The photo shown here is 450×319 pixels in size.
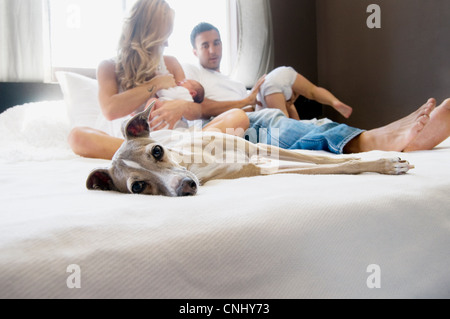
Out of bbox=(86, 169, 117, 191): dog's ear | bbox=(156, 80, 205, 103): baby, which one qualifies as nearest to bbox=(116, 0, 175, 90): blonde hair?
bbox=(156, 80, 205, 103): baby

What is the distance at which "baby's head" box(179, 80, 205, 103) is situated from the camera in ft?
9.16

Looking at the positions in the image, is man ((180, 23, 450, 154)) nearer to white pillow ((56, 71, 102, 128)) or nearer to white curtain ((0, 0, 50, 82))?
white pillow ((56, 71, 102, 128))

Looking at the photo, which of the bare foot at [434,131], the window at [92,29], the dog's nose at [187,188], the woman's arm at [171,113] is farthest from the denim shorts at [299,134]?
the window at [92,29]

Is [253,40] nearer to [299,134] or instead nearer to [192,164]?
[299,134]

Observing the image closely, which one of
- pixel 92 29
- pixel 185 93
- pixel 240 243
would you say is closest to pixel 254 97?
pixel 185 93

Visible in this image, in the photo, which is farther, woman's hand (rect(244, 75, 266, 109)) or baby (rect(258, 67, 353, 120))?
baby (rect(258, 67, 353, 120))

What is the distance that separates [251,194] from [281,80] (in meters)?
2.49

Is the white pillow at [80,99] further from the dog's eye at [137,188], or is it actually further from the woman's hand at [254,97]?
the dog's eye at [137,188]

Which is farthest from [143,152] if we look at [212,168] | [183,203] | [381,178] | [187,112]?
[187,112]

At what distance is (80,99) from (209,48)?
114 cm

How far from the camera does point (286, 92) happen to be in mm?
3447

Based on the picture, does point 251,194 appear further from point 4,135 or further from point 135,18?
point 4,135

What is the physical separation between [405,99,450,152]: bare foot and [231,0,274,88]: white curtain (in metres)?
2.50

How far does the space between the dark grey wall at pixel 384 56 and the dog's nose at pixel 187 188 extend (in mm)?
3381
